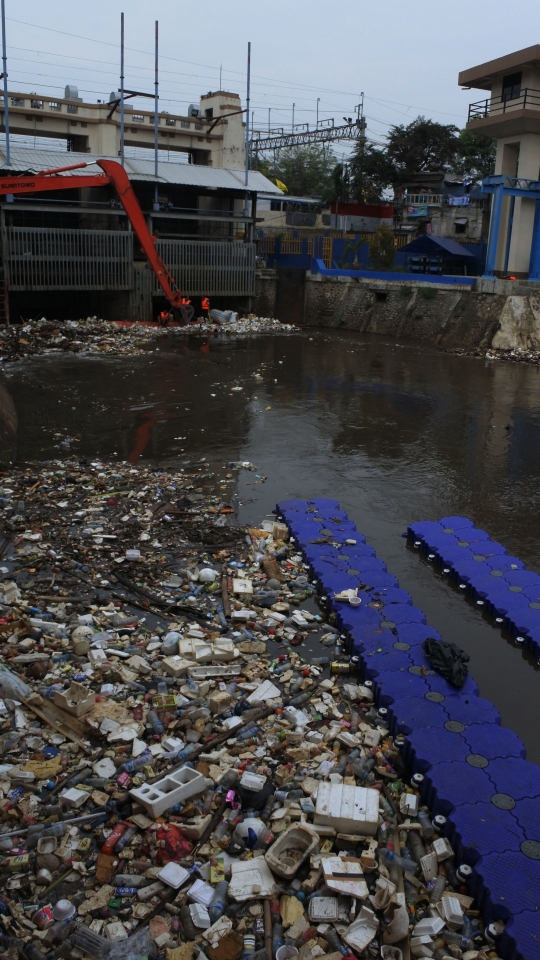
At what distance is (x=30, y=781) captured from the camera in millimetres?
3539

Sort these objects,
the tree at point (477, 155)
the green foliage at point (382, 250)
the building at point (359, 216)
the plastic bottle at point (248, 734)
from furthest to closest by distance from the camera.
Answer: the tree at point (477, 155) < the building at point (359, 216) < the green foliage at point (382, 250) < the plastic bottle at point (248, 734)

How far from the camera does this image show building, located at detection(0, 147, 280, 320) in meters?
18.7

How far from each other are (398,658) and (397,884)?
171cm

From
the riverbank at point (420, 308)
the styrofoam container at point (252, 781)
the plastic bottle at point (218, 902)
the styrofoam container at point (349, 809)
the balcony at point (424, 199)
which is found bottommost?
the plastic bottle at point (218, 902)

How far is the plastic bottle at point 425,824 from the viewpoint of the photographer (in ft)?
11.1

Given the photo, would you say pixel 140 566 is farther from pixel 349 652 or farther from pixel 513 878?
pixel 513 878

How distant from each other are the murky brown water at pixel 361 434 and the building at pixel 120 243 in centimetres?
444

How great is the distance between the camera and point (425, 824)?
345 centimetres

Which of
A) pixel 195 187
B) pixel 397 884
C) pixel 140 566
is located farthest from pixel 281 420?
pixel 195 187

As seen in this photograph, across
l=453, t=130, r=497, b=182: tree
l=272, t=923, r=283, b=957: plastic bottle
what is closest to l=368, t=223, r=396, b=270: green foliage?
l=453, t=130, r=497, b=182: tree

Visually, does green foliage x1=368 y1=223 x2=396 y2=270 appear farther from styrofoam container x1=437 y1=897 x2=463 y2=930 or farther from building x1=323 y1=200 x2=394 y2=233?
styrofoam container x1=437 y1=897 x2=463 y2=930

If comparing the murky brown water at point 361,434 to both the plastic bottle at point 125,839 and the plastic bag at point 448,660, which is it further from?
the plastic bottle at point 125,839

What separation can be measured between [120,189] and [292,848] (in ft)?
56.9

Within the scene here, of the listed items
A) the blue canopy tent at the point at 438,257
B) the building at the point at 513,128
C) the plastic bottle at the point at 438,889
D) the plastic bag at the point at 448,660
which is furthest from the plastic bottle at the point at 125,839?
the blue canopy tent at the point at 438,257
